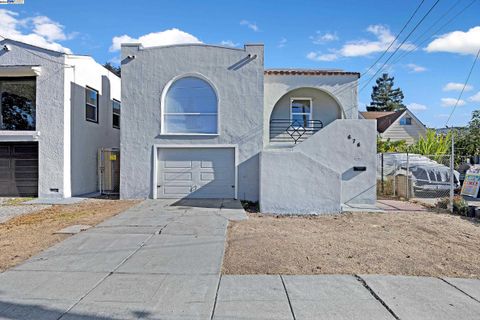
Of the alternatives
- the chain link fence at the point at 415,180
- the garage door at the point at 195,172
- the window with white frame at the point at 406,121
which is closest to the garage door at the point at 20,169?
the garage door at the point at 195,172

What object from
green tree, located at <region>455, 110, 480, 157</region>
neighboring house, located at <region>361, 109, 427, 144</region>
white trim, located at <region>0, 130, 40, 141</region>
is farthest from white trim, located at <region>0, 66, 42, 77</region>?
neighboring house, located at <region>361, 109, 427, 144</region>

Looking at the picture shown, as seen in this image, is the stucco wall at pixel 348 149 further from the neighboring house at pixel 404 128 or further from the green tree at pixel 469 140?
the neighboring house at pixel 404 128

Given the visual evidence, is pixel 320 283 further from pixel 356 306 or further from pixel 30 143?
pixel 30 143

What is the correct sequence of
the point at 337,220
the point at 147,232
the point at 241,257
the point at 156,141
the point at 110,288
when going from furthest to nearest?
the point at 156,141
the point at 337,220
the point at 147,232
the point at 241,257
the point at 110,288

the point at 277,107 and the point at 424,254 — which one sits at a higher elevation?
the point at 277,107

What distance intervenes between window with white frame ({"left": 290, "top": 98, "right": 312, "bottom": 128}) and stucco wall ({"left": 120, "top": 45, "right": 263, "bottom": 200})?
120 inches

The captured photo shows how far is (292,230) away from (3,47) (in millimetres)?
13387

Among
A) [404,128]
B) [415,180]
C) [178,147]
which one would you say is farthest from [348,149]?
[404,128]

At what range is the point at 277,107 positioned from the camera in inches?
603

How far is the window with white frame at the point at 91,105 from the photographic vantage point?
14.6m

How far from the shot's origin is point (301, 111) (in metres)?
15.5

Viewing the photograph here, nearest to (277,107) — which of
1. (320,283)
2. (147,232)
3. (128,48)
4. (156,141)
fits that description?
(156,141)

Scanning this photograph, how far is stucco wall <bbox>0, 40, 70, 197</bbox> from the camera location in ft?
42.5

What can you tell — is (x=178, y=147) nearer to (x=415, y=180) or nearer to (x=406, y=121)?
(x=415, y=180)
